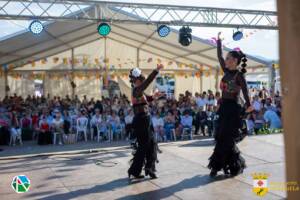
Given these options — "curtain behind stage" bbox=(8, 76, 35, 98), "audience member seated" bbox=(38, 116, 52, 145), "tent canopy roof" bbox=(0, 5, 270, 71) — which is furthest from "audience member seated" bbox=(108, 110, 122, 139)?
"curtain behind stage" bbox=(8, 76, 35, 98)

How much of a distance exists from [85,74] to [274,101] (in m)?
9.71

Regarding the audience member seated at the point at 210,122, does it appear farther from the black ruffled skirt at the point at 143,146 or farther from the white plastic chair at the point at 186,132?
the black ruffled skirt at the point at 143,146

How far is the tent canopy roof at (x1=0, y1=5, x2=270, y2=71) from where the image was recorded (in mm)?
15159

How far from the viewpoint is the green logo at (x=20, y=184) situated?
211 inches

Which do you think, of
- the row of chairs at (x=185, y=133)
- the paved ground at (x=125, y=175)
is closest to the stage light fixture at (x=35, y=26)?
the paved ground at (x=125, y=175)

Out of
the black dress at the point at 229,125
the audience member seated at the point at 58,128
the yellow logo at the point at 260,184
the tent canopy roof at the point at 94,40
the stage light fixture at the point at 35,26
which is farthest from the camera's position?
the tent canopy roof at the point at 94,40

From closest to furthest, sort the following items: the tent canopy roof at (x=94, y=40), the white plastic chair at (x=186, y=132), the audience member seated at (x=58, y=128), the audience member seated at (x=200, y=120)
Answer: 1. the audience member seated at (x=58, y=128)
2. the white plastic chair at (x=186, y=132)
3. the audience member seated at (x=200, y=120)
4. the tent canopy roof at (x=94, y=40)

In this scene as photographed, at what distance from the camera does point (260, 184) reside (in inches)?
203

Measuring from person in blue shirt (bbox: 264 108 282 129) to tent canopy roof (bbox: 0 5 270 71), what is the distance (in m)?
4.86

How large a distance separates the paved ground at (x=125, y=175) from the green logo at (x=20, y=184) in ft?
0.27

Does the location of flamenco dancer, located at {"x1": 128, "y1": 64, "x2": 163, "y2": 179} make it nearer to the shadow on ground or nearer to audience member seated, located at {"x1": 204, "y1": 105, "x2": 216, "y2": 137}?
the shadow on ground

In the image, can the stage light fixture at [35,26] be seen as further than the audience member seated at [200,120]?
No

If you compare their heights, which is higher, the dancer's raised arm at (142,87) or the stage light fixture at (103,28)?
the stage light fixture at (103,28)

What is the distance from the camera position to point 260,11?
13.0 m
